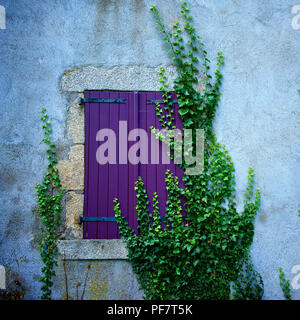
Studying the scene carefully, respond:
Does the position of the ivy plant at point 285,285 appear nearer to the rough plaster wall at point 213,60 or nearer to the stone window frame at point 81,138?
the rough plaster wall at point 213,60

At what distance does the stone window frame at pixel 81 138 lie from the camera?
11.5 feet

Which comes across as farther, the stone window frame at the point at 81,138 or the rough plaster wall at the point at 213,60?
the rough plaster wall at the point at 213,60

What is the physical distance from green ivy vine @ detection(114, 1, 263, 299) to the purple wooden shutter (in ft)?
0.27

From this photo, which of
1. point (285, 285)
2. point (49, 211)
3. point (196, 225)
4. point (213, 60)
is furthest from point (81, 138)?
point (285, 285)

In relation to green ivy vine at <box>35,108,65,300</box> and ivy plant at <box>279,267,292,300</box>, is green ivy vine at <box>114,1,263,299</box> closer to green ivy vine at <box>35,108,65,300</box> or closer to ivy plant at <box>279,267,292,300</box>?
ivy plant at <box>279,267,292,300</box>

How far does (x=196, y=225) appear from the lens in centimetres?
357

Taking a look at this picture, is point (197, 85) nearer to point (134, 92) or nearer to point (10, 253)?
point (134, 92)

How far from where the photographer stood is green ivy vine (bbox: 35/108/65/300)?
3.48 meters

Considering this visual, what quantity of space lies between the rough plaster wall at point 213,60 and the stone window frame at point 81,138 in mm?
88

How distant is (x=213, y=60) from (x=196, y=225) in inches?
79.3

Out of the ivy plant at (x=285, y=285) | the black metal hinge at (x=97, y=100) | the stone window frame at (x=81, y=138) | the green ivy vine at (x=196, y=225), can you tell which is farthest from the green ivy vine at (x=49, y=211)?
the ivy plant at (x=285, y=285)
